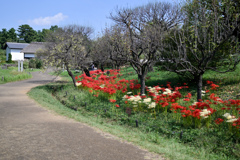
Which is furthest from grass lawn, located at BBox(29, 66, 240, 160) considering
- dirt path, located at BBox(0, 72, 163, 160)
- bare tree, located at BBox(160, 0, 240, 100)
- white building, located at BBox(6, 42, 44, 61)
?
white building, located at BBox(6, 42, 44, 61)

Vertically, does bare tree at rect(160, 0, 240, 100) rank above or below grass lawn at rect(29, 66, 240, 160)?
above

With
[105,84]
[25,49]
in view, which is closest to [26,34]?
[25,49]

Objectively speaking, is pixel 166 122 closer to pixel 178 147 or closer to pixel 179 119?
pixel 179 119

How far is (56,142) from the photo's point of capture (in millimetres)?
5477

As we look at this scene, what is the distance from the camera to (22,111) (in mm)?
9055

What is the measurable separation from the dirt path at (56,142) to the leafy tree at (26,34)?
81411 mm

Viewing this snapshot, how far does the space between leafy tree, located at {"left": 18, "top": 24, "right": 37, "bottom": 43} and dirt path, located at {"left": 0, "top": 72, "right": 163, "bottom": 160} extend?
81.4 m

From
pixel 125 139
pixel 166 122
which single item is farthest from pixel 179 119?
pixel 125 139

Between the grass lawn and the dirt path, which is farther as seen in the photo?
the grass lawn

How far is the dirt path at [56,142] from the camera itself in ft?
15.5

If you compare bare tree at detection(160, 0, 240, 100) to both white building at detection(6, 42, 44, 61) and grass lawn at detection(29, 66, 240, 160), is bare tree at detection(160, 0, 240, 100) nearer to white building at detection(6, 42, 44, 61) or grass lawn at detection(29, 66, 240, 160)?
grass lawn at detection(29, 66, 240, 160)

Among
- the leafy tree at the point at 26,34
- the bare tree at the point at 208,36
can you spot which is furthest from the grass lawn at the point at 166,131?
the leafy tree at the point at 26,34

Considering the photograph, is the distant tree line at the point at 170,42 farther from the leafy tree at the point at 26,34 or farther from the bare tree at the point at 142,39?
the leafy tree at the point at 26,34

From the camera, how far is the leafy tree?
8162cm
